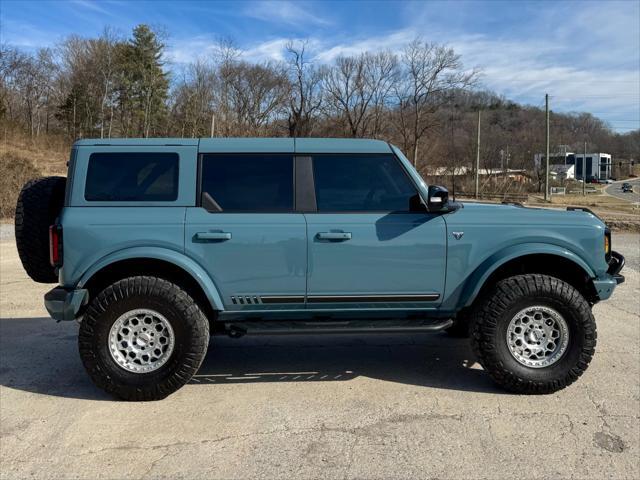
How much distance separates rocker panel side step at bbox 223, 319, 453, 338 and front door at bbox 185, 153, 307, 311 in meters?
0.15

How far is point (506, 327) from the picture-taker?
4312 mm

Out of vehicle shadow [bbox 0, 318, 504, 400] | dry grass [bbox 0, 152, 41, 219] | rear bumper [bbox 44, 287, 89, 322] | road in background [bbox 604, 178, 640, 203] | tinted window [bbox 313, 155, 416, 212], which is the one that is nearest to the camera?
rear bumper [bbox 44, 287, 89, 322]

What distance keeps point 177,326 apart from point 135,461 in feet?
3.62

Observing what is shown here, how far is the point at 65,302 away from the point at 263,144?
198 cm

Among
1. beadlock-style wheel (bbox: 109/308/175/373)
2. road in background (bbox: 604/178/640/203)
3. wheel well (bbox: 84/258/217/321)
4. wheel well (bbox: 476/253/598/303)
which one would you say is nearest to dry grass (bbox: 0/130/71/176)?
wheel well (bbox: 84/258/217/321)

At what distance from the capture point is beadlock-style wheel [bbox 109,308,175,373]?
4.20 metres

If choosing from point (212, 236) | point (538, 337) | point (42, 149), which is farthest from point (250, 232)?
point (42, 149)

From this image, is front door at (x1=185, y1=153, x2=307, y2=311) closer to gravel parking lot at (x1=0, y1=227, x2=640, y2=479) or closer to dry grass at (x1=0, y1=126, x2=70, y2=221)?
gravel parking lot at (x1=0, y1=227, x2=640, y2=479)

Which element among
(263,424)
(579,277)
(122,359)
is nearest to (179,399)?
(122,359)

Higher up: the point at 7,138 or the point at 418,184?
the point at 7,138

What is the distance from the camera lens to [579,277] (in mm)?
4602

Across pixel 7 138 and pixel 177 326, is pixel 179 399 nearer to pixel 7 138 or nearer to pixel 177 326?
pixel 177 326

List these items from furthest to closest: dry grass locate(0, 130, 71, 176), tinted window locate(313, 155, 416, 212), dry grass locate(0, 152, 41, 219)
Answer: dry grass locate(0, 130, 71, 176) < dry grass locate(0, 152, 41, 219) < tinted window locate(313, 155, 416, 212)

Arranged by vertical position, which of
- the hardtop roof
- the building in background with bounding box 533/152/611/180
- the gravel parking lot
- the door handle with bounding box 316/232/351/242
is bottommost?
the gravel parking lot
